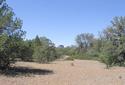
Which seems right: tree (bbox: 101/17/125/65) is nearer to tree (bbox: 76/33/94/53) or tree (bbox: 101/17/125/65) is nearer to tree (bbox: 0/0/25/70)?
tree (bbox: 0/0/25/70)

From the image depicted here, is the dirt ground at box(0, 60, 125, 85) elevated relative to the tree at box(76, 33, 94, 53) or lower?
lower

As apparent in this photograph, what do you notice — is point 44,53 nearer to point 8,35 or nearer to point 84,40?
point 8,35

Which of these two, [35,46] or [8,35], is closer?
[8,35]

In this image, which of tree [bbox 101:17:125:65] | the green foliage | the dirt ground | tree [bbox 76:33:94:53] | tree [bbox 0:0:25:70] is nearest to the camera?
the dirt ground

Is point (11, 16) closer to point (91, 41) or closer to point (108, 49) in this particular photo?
point (108, 49)

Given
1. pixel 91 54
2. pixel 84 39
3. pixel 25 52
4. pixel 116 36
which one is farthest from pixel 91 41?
pixel 25 52

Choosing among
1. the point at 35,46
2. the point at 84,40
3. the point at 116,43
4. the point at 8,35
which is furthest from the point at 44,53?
the point at 84,40

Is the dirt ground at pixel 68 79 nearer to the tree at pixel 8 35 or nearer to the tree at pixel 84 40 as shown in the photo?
the tree at pixel 8 35

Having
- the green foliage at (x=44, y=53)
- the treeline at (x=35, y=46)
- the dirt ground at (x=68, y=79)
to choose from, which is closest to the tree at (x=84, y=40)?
the treeline at (x=35, y=46)

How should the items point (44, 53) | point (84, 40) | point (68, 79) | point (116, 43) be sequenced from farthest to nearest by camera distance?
point (84, 40)
point (44, 53)
point (116, 43)
point (68, 79)

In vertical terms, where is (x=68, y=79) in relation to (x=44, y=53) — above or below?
below

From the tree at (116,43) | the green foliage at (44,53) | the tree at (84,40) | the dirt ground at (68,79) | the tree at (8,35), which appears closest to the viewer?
the dirt ground at (68,79)

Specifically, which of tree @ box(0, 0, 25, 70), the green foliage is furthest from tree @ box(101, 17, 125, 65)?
tree @ box(0, 0, 25, 70)

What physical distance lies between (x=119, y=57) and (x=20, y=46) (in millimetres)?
25804
